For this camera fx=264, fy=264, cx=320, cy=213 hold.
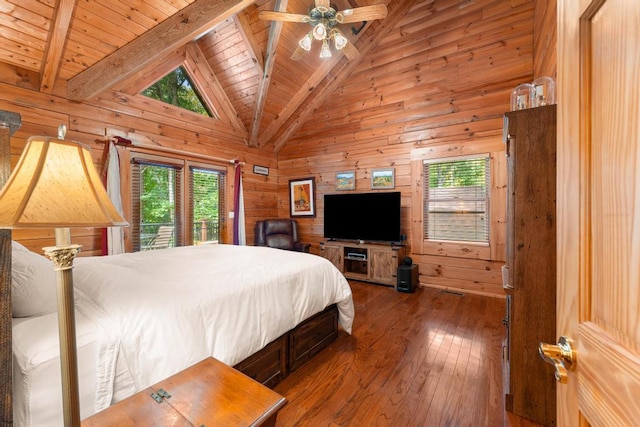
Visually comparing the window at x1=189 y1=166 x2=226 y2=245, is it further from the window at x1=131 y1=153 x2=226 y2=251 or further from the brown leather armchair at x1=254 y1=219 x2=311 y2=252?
the brown leather armchair at x1=254 y1=219 x2=311 y2=252

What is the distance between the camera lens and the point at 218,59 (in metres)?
4.24

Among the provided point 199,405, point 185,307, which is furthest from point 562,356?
point 185,307

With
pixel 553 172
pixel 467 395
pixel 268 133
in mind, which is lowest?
pixel 467 395

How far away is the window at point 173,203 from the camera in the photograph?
3758mm

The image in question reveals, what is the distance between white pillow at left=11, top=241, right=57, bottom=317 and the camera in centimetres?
109

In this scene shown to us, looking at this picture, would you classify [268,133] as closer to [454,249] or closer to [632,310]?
[454,249]

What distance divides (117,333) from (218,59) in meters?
4.38

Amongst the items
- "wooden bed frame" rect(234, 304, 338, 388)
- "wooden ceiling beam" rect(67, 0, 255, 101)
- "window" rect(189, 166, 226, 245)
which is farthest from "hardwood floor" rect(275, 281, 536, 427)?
"wooden ceiling beam" rect(67, 0, 255, 101)

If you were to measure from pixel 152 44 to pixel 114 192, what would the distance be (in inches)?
71.5

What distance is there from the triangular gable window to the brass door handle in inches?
193

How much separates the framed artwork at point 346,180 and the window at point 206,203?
7.11 feet

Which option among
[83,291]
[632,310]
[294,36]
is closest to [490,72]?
[294,36]

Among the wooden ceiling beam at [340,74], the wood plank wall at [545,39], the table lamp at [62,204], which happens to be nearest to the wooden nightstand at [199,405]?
the table lamp at [62,204]

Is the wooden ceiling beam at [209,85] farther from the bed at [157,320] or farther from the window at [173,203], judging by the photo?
the bed at [157,320]
